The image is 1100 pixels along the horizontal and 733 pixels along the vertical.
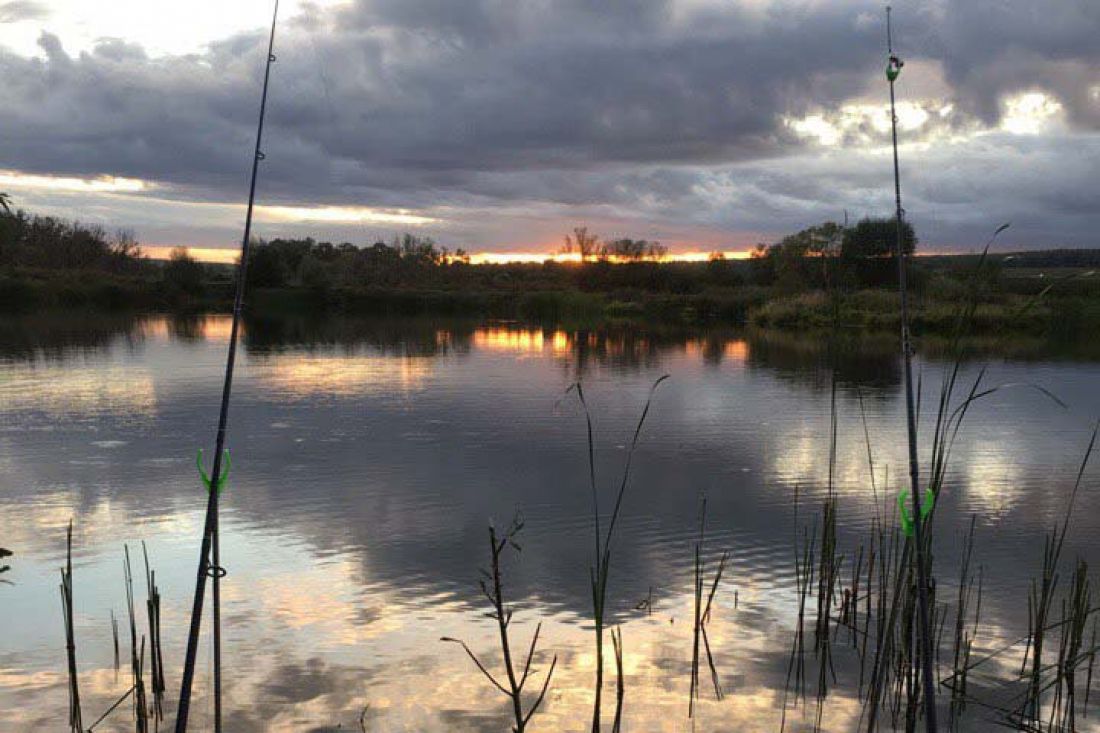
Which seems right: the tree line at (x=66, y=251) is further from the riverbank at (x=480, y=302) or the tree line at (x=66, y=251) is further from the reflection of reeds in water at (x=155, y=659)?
the reflection of reeds in water at (x=155, y=659)

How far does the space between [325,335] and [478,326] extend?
9.23 metres

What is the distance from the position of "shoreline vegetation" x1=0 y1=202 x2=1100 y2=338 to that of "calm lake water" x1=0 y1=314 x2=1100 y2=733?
2070cm

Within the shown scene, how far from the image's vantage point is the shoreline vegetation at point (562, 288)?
42875mm

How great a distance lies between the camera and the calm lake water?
5.88 meters

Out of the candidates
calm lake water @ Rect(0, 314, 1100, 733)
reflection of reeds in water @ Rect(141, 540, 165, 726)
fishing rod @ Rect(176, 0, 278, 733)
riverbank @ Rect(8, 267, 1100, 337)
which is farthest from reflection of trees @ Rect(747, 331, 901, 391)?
fishing rod @ Rect(176, 0, 278, 733)

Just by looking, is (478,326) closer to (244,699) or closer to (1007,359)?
(1007,359)

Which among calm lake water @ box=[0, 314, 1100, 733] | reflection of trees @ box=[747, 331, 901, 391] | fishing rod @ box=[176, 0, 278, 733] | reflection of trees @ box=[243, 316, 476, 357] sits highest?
fishing rod @ box=[176, 0, 278, 733]

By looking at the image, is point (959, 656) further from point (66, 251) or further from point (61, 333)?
point (66, 251)

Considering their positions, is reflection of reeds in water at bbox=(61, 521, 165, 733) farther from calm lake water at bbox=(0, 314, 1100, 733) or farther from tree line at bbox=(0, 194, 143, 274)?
tree line at bbox=(0, 194, 143, 274)

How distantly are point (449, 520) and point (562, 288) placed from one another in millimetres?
61739

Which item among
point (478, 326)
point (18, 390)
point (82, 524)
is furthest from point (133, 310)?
point (82, 524)

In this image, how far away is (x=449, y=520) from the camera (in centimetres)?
1005

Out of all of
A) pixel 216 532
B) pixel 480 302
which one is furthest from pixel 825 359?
pixel 480 302

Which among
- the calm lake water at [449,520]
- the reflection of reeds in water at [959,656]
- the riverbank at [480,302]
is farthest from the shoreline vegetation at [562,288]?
the reflection of reeds in water at [959,656]
